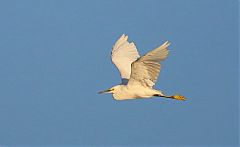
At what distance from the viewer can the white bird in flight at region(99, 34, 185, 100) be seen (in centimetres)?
1379

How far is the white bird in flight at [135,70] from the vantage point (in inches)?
543

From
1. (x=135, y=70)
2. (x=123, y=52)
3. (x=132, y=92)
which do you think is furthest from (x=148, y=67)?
(x=123, y=52)

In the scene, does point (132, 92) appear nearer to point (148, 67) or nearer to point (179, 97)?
point (148, 67)

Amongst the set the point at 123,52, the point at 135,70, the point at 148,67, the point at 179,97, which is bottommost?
the point at 148,67

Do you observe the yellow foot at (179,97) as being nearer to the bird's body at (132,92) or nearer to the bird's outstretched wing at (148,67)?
the bird's body at (132,92)

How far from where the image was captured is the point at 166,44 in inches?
526

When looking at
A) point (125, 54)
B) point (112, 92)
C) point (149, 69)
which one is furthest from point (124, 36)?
point (149, 69)

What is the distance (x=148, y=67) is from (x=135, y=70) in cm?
41

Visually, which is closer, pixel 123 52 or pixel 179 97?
pixel 179 97

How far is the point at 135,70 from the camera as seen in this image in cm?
1463

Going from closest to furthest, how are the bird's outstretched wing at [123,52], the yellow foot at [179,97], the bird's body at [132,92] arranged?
the bird's body at [132,92]
the yellow foot at [179,97]
the bird's outstretched wing at [123,52]

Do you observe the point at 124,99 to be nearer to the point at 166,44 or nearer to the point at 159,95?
the point at 159,95

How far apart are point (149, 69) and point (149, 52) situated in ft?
3.22

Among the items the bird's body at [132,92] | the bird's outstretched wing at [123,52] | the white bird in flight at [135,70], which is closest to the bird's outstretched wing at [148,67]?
the white bird in flight at [135,70]
